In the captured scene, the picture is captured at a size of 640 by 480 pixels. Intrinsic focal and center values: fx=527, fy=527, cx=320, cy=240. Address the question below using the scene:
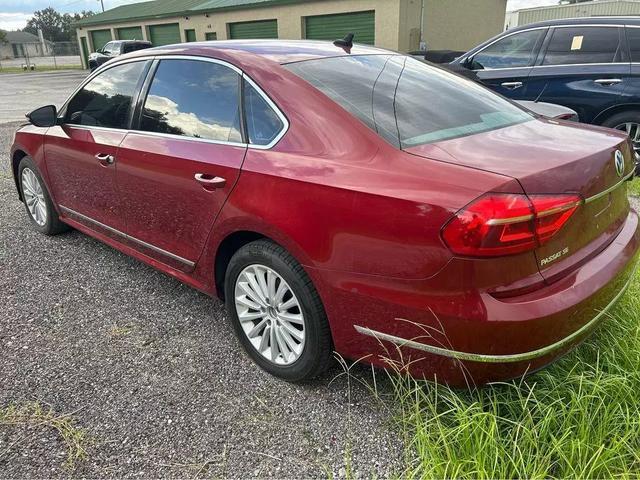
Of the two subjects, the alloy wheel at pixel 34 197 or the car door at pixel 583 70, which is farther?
the car door at pixel 583 70

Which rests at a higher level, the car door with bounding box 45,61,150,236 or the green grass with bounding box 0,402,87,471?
the car door with bounding box 45,61,150,236

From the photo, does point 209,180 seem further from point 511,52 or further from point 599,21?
point 599,21

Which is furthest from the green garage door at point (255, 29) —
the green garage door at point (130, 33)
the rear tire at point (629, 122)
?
the rear tire at point (629, 122)

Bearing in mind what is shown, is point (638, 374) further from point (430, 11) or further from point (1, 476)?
point (430, 11)

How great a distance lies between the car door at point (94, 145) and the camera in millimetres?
3430

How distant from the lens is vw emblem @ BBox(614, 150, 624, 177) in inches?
92.0

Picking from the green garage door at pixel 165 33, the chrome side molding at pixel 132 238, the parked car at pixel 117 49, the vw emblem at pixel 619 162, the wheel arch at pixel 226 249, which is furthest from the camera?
the green garage door at pixel 165 33

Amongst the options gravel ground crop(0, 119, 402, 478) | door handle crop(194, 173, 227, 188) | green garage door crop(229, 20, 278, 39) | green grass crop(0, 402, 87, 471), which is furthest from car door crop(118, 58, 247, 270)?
green garage door crop(229, 20, 278, 39)

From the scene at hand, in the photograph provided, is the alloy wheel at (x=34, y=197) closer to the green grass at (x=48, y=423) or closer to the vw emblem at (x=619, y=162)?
the green grass at (x=48, y=423)

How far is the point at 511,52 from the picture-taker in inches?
269

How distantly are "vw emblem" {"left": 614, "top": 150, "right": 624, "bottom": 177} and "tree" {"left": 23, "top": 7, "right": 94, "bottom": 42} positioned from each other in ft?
355

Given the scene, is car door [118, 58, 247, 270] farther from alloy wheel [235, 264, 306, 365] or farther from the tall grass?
the tall grass

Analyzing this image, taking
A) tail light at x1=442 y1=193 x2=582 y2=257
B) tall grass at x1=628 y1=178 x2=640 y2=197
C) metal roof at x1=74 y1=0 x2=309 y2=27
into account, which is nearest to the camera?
tail light at x1=442 y1=193 x2=582 y2=257

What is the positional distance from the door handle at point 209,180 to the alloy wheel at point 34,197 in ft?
8.15
